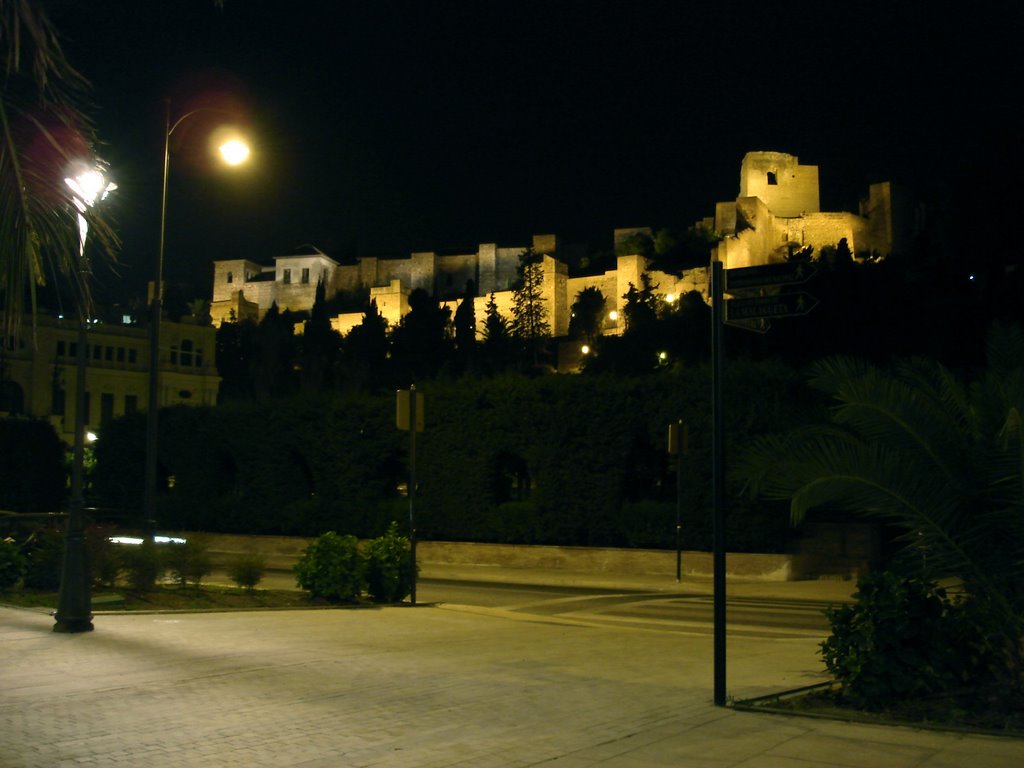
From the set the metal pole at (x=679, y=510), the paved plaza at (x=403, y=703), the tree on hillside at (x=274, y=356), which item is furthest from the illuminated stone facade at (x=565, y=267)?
the paved plaza at (x=403, y=703)

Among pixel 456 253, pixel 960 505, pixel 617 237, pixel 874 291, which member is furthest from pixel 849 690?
pixel 456 253

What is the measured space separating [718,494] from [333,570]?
926 centimetres

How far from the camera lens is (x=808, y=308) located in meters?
8.32

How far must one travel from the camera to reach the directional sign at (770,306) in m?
8.36

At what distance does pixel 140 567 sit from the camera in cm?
1555

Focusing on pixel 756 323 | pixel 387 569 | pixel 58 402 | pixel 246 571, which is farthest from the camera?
pixel 58 402

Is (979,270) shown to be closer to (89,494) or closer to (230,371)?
(89,494)

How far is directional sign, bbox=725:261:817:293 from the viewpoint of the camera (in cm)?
839

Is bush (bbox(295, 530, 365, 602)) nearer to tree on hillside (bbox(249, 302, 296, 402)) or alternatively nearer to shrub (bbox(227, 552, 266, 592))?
shrub (bbox(227, 552, 266, 592))

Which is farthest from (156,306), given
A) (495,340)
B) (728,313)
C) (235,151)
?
(495,340)

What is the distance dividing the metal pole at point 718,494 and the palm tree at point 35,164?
4.89 meters

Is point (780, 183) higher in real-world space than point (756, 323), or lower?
higher

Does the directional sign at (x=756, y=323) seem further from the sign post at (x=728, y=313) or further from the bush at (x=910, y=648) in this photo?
the bush at (x=910, y=648)

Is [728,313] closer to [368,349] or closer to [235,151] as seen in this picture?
[235,151]
